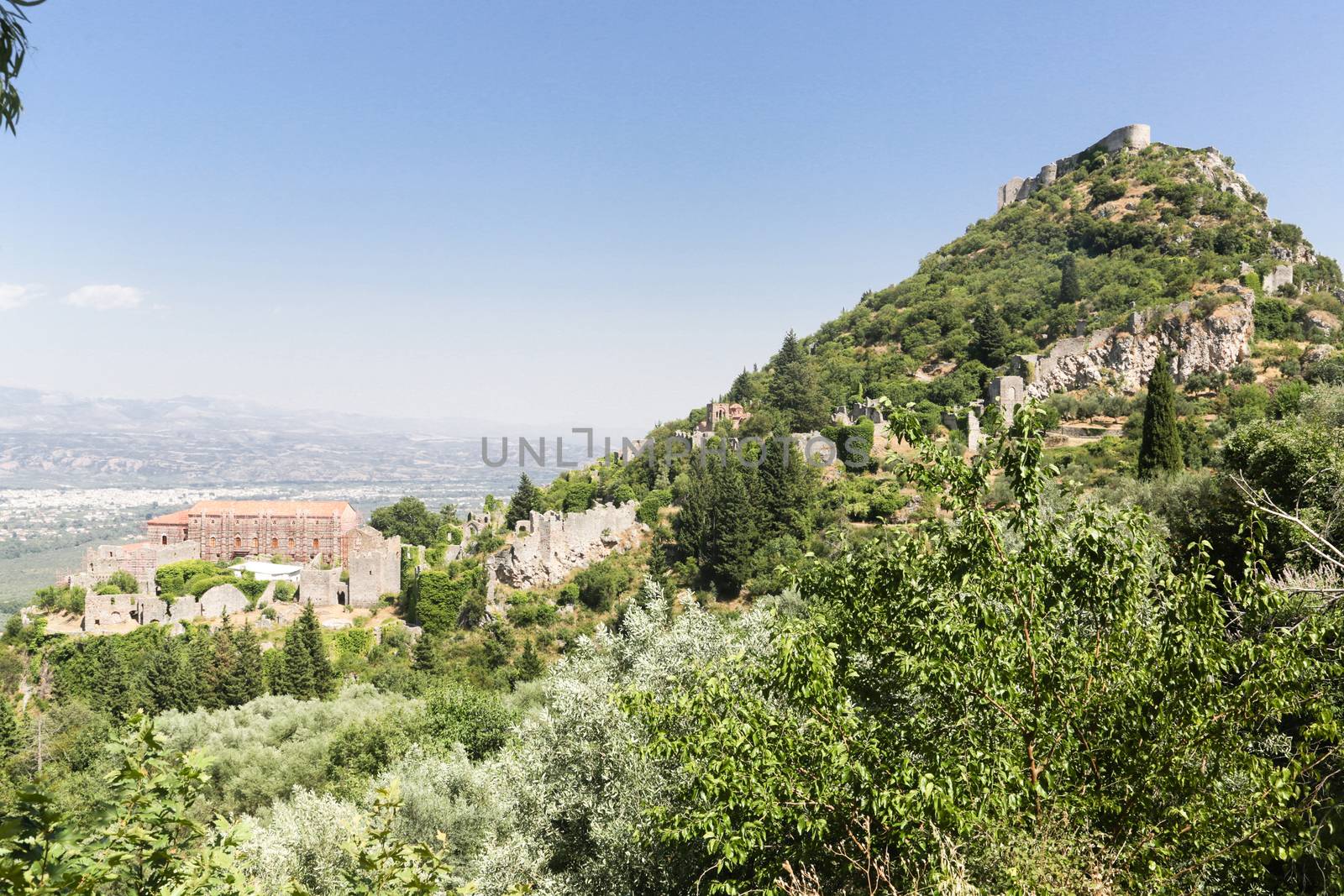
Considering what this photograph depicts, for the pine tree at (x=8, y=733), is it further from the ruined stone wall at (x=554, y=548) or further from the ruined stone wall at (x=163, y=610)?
the ruined stone wall at (x=554, y=548)

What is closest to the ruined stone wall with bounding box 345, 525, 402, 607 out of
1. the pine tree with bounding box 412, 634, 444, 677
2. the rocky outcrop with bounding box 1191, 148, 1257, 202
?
the pine tree with bounding box 412, 634, 444, 677

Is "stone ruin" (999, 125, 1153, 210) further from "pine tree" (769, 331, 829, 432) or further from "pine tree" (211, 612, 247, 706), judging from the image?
"pine tree" (211, 612, 247, 706)

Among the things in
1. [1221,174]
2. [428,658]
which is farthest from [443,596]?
[1221,174]

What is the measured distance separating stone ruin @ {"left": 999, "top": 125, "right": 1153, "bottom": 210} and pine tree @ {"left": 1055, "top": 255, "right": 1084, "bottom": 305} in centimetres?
2318

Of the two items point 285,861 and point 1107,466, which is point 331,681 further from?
point 1107,466

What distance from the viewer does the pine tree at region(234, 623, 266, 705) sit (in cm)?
2545

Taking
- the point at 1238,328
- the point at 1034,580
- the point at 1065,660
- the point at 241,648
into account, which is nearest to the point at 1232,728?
the point at 1065,660

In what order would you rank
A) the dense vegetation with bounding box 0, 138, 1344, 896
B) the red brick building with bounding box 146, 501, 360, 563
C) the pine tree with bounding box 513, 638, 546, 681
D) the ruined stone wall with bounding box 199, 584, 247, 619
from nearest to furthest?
the dense vegetation with bounding box 0, 138, 1344, 896 < the pine tree with bounding box 513, 638, 546, 681 < the ruined stone wall with bounding box 199, 584, 247, 619 < the red brick building with bounding box 146, 501, 360, 563

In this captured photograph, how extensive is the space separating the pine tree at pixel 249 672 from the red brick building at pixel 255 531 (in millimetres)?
25123

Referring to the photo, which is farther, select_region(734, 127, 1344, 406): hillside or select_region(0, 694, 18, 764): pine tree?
select_region(734, 127, 1344, 406): hillside

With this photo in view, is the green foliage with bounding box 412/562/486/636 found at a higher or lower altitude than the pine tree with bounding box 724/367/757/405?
lower

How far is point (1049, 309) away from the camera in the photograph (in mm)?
49688

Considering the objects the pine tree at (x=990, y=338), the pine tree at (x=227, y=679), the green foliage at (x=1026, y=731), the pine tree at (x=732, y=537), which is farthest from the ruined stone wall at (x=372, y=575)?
the pine tree at (x=990, y=338)

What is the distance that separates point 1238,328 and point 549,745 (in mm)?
42387
